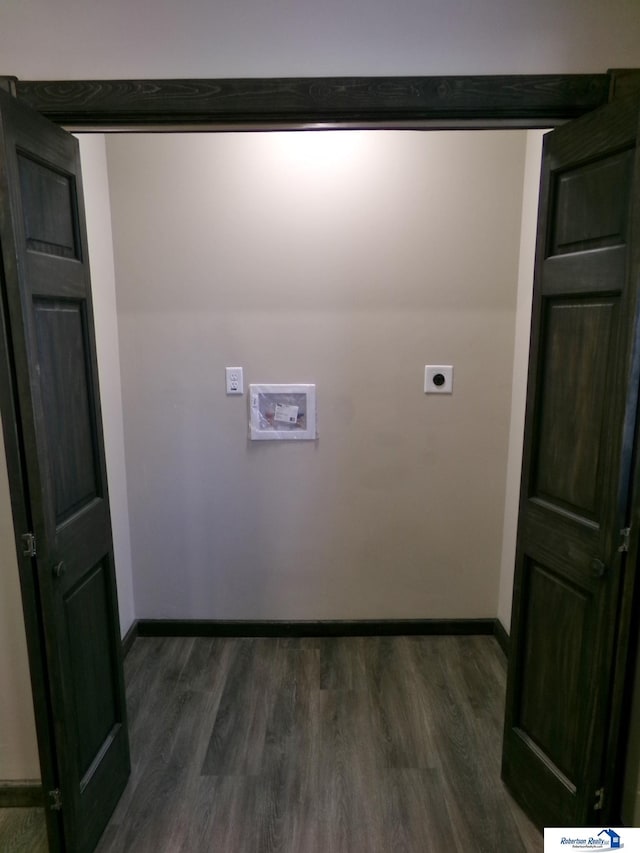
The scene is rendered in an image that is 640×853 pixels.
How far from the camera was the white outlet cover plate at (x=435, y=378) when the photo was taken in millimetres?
2564

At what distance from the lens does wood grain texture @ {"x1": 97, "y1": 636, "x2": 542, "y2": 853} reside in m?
1.74

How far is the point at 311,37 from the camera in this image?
1.46 metres

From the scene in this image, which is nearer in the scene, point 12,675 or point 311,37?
point 311,37

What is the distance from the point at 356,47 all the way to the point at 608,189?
77cm

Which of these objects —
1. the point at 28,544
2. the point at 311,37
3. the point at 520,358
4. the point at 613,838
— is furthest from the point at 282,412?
the point at 613,838

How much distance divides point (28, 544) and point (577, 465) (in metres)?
1.49

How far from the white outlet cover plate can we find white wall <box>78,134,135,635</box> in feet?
4.84

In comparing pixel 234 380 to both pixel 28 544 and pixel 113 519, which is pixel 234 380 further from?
pixel 28 544

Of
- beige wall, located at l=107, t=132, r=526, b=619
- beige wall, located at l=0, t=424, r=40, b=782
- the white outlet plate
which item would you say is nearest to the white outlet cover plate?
beige wall, located at l=107, t=132, r=526, b=619

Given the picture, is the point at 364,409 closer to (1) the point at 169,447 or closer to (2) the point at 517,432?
(2) the point at 517,432

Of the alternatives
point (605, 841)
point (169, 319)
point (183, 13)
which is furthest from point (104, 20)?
point (605, 841)

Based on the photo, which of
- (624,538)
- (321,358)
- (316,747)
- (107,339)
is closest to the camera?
(624,538)

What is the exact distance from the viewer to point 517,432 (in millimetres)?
2531

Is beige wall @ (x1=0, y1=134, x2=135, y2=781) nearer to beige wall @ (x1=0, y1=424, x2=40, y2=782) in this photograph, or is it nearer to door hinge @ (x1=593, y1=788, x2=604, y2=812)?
beige wall @ (x1=0, y1=424, x2=40, y2=782)
